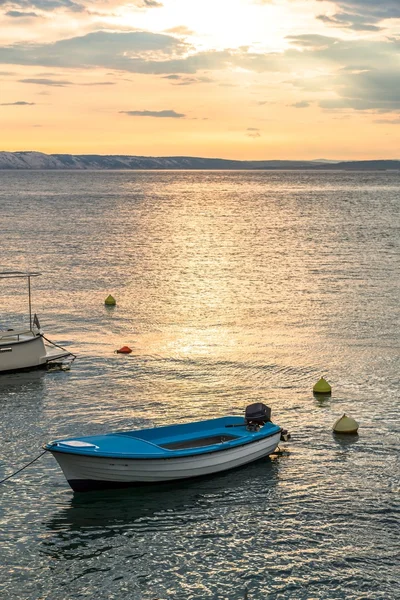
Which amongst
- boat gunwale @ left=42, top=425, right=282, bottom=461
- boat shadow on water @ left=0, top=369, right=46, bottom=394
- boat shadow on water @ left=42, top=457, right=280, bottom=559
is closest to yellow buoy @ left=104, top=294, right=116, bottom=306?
boat shadow on water @ left=0, top=369, right=46, bottom=394

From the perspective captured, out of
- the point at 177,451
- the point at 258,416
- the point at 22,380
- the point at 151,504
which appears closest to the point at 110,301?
the point at 22,380

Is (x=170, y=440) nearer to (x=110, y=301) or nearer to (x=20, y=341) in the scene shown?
(x=20, y=341)

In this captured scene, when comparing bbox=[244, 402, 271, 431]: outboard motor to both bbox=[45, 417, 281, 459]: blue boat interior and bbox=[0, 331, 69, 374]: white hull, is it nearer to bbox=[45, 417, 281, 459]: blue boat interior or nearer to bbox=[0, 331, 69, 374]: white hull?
bbox=[45, 417, 281, 459]: blue boat interior

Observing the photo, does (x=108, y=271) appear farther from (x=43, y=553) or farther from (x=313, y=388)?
A: (x=43, y=553)

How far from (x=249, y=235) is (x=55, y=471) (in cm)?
8250

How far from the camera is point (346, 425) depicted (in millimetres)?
26219

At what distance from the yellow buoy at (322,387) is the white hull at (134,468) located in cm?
740

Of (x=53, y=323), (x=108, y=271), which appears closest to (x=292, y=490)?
(x=53, y=323)

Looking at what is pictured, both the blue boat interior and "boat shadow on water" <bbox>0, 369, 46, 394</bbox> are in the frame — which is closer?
the blue boat interior

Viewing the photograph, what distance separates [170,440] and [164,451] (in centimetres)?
171

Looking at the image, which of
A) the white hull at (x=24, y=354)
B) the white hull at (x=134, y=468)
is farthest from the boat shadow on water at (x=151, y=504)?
the white hull at (x=24, y=354)

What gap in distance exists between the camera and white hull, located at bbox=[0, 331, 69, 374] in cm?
3394

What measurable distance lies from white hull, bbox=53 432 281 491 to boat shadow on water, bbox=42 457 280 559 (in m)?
0.26

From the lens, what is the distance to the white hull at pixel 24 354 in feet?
111
